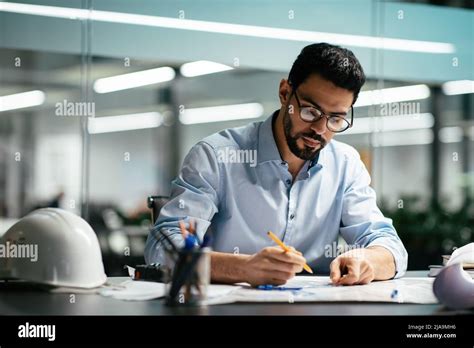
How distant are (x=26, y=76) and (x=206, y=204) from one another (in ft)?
9.48

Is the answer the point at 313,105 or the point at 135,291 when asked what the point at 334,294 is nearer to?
the point at 135,291

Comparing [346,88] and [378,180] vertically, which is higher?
[346,88]

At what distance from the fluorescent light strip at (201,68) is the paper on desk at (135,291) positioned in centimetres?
285

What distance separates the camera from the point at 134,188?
477 centimetres

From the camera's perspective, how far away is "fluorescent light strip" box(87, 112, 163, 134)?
192 inches

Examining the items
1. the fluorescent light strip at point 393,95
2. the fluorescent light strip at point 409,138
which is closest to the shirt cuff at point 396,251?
the fluorescent light strip at point 393,95

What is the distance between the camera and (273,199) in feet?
6.30

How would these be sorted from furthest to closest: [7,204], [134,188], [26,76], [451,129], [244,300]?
[451,129] < [134,188] < [26,76] < [7,204] < [244,300]

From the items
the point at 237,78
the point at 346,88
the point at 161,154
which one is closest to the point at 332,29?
the point at 237,78

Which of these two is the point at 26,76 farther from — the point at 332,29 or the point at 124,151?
the point at 332,29

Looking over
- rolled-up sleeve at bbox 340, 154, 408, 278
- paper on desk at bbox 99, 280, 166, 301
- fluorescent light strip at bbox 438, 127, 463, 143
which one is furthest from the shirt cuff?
fluorescent light strip at bbox 438, 127, 463, 143

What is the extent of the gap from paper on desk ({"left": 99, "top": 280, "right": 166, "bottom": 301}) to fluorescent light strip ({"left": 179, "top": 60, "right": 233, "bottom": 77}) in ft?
9.35

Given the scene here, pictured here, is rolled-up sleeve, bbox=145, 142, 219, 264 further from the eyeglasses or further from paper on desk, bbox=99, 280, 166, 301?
the eyeglasses
